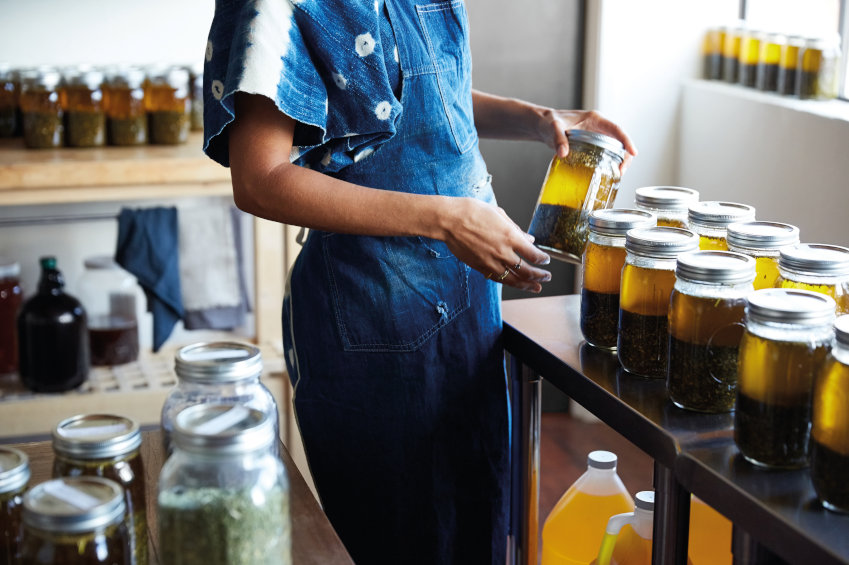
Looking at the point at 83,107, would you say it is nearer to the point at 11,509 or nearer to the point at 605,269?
the point at 605,269

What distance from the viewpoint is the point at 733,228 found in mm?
1101

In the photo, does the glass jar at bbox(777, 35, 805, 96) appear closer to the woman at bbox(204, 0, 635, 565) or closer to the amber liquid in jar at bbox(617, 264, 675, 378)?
the woman at bbox(204, 0, 635, 565)

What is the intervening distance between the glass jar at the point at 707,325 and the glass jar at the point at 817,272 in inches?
1.5

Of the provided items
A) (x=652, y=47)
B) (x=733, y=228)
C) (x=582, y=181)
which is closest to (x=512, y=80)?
(x=652, y=47)

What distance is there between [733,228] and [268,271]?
5.36 feet

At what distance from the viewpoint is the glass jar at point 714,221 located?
1.18 m

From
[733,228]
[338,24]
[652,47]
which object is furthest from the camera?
[652,47]

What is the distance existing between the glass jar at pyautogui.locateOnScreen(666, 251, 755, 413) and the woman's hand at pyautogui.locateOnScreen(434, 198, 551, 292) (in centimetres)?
22

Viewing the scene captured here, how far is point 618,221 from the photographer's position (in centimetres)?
119

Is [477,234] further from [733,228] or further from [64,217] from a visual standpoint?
[64,217]

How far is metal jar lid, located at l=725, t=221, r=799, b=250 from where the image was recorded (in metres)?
1.07

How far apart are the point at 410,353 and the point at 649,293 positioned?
376 millimetres

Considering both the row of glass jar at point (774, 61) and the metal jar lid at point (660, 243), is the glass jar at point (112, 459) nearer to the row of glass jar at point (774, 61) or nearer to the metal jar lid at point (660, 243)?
the metal jar lid at point (660, 243)

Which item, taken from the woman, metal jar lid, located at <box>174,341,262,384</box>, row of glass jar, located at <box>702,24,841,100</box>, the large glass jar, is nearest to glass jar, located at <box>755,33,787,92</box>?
row of glass jar, located at <box>702,24,841,100</box>
